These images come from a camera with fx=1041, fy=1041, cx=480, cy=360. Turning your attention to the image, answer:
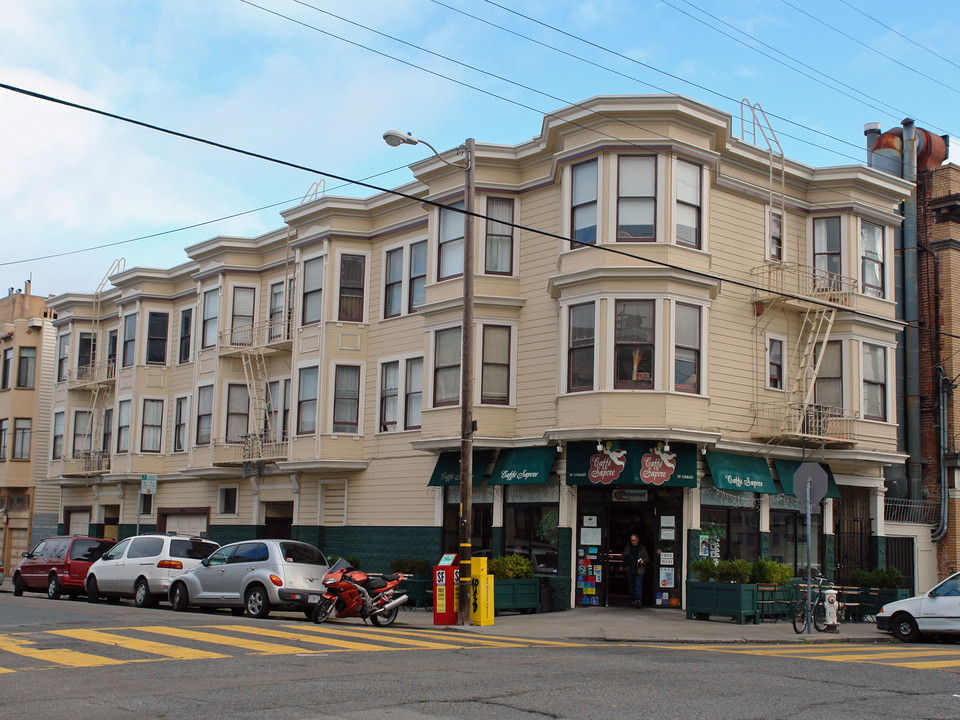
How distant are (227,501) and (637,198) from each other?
18.6 metres

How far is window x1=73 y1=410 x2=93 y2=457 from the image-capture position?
1672 inches

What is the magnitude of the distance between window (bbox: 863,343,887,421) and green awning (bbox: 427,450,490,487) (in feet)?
32.0

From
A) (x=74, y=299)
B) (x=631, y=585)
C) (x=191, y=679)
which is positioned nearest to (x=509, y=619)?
(x=631, y=585)

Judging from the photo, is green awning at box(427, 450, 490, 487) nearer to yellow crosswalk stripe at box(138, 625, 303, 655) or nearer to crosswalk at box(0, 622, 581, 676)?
crosswalk at box(0, 622, 581, 676)

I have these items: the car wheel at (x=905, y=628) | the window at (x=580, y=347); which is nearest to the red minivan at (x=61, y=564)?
the window at (x=580, y=347)

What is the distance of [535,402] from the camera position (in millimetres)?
24969

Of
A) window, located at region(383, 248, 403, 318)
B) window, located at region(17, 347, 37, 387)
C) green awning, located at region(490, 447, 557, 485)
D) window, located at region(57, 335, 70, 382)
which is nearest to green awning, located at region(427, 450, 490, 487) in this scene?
green awning, located at region(490, 447, 557, 485)

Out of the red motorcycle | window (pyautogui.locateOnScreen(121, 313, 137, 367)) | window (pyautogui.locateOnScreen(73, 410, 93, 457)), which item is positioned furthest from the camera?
window (pyautogui.locateOnScreen(73, 410, 93, 457))

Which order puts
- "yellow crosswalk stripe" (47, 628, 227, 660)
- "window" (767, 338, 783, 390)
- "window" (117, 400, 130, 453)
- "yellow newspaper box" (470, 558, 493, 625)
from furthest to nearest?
"window" (117, 400, 130, 453) < "window" (767, 338, 783, 390) < "yellow newspaper box" (470, 558, 493, 625) < "yellow crosswalk stripe" (47, 628, 227, 660)

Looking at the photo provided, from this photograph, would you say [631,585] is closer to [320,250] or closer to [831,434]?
[831,434]

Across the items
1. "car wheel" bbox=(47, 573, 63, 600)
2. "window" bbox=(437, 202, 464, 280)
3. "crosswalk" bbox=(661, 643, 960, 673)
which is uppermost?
"window" bbox=(437, 202, 464, 280)

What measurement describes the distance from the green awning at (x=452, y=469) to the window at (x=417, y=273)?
4.58m

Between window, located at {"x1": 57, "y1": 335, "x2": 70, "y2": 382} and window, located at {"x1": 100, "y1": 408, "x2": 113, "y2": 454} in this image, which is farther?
window, located at {"x1": 57, "y1": 335, "x2": 70, "y2": 382}

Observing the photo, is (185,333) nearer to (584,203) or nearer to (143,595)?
(143,595)
